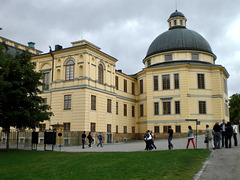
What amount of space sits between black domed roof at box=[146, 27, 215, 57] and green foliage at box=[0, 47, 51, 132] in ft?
95.9

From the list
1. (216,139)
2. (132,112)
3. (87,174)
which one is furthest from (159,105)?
(87,174)

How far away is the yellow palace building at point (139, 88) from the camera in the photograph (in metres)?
35.0

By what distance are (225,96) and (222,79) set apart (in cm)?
345

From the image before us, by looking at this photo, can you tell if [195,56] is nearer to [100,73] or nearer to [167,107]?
[167,107]

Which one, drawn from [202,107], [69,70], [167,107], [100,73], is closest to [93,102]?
[100,73]

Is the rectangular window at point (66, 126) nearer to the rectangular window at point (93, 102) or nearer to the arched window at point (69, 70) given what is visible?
the rectangular window at point (93, 102)

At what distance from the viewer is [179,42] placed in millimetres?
47219

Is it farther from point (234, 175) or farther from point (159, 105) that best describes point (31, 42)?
point (234, 175)

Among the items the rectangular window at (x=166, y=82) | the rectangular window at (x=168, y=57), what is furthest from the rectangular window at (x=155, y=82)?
the rectangular window at (x=168, y=57)

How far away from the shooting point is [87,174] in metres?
11.4

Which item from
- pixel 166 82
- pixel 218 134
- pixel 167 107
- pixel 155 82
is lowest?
pixel 218 134

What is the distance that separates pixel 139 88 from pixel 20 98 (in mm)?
28078

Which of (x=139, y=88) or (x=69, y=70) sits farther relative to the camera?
(x=139, y=88)

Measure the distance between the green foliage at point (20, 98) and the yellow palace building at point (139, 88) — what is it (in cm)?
856
